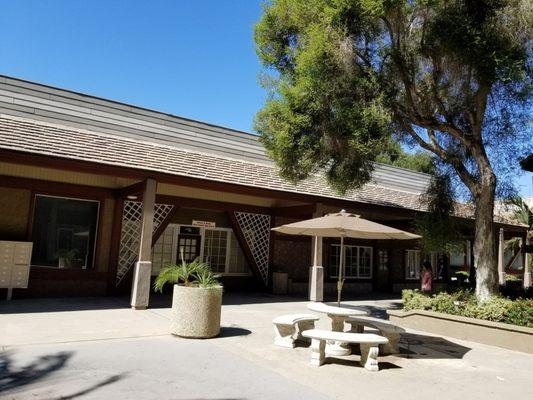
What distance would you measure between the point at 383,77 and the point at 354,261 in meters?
10.1

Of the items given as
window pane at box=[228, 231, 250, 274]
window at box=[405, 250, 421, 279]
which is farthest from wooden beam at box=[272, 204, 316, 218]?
window at box=[405, 250, 421, 279]

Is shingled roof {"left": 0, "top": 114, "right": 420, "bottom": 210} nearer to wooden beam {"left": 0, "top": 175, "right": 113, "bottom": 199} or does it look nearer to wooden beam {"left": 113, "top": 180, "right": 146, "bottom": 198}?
wooden beam {"left": 113, "top": 180, "right": 146, "bottom": 198}

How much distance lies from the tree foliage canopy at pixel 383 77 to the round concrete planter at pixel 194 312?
4.30 meters

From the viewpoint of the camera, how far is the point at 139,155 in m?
11.3

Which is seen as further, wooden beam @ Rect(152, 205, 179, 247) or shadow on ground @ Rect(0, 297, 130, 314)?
wooden beam @ Rect(152, 205, 179, 247)

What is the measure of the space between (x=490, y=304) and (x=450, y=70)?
5047mm

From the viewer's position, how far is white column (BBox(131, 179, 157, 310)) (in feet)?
32.6

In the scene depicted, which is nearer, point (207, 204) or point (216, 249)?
point (207, 204)

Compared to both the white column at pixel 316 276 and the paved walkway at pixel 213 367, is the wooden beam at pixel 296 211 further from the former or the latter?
the paved walkway at pixel 213 367

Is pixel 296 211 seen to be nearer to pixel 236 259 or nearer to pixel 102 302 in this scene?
pixel 236 259

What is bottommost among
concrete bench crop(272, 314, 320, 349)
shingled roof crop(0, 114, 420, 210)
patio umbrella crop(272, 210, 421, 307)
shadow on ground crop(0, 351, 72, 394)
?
shadow on ground crop(0, 351, 72, 394)

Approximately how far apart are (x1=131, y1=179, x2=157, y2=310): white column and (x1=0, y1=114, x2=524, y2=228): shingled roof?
0.65 m

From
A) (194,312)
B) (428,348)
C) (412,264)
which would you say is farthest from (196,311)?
(412,264)

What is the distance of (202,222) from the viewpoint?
14.7m
